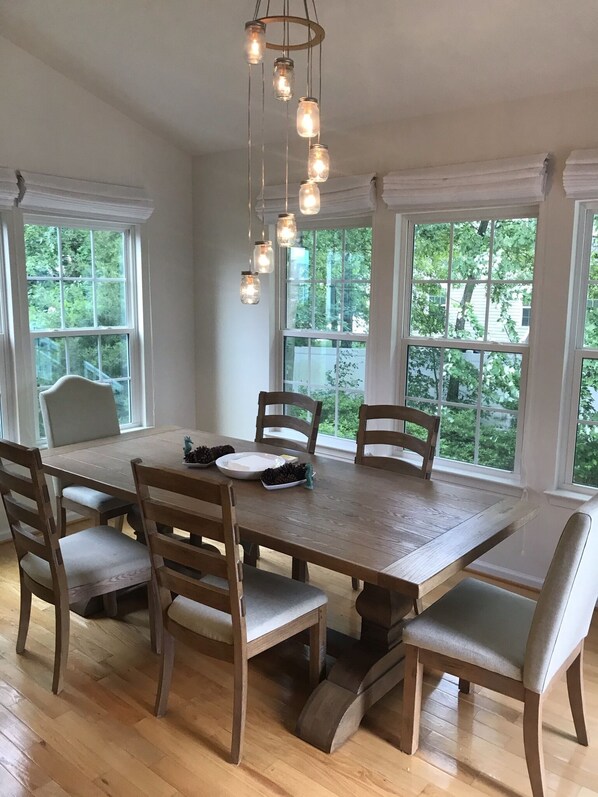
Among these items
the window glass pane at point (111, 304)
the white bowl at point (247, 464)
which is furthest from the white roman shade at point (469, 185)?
the window glass pane at point (111, 304)

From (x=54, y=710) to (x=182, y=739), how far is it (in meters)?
0.50

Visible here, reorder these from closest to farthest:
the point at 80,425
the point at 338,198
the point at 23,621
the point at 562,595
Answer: the point at 562,595, the point at 23,621, the point at 80,425, the point at 338,198

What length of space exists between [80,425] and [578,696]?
2.73m

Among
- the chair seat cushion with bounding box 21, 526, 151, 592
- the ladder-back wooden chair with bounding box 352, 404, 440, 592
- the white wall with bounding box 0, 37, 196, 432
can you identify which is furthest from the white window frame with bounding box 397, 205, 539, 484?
the chair seat cushion with bounding box 21, 526, 151, 592

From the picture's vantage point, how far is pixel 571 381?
3342 millimetres

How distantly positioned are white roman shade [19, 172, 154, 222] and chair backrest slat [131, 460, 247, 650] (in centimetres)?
239

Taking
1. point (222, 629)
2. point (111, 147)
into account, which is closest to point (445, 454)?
point (222, 629)

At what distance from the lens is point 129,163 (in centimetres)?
443

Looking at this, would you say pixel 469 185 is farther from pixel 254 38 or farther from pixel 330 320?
pixel 254 38

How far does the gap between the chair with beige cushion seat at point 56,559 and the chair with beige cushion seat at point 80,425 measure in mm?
549

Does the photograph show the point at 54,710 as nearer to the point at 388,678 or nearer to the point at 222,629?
the point at 222,629

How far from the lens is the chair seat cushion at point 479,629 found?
6.60 ft

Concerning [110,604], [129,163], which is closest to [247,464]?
[110,604]

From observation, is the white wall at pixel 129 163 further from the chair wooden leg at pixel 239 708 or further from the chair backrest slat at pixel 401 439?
the chair wooden leg at pixel 239 708
